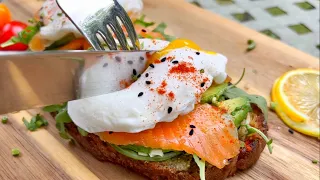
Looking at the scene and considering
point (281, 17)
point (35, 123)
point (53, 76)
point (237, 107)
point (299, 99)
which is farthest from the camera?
point (281, 17)

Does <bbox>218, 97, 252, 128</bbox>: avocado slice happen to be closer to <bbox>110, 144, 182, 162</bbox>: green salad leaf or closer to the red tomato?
<bbox>110, 144, 182, 162</bbox>: green salad leaf

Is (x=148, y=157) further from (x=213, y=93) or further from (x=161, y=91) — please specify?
(x=213, y=93)

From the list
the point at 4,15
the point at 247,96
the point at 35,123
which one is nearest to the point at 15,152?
the point at 35,123

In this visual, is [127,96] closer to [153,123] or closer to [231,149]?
[153,123]

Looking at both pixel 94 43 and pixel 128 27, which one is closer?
pixel 94 43

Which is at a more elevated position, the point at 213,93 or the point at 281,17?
the point at 213,93

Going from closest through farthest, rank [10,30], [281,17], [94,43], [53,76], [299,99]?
[53,76], [94,43], [299,99], [10,30], [281,17]

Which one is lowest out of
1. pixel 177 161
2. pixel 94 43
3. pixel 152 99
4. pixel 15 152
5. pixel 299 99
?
pixel 299 99

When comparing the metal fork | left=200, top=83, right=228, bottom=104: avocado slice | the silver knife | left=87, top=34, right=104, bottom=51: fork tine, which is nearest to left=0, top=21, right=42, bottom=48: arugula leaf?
the metal fork
